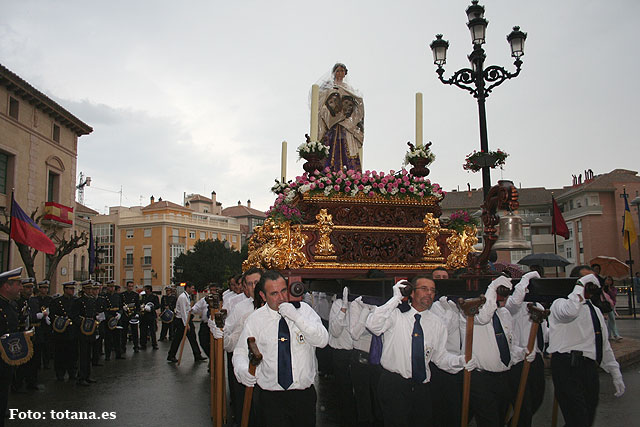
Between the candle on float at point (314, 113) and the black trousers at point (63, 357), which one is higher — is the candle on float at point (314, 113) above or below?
above

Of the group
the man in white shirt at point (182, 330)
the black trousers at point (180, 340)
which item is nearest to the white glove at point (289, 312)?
the man in white shirt at point (182, 330)

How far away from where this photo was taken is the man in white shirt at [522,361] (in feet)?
A: 18.1

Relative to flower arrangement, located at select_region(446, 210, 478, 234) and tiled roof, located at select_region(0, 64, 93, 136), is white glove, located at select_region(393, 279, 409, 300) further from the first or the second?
tiled roof, located at select_region(0, 64, 93, 136)

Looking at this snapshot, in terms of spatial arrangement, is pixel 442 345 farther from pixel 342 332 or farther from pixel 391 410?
pixel 342 332

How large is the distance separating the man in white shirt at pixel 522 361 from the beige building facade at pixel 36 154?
25.2 m

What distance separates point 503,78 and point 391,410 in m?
7.42

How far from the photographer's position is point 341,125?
858cm

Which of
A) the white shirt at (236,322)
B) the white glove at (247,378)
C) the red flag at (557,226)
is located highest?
the red flag at (557,226)

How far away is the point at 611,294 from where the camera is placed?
47.0ft

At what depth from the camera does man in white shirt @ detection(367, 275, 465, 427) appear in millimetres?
4688

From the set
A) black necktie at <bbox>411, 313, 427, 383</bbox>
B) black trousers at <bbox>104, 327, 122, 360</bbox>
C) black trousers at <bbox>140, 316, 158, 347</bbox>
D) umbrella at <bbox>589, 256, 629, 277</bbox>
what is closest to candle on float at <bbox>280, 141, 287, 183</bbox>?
black necktie at <bbox>411, 313, 427, 383</bbox>

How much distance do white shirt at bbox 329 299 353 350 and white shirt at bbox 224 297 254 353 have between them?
122 cm

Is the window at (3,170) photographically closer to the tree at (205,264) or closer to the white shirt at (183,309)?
the white shirt at (183,309)

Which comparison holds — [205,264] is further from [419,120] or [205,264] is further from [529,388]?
[529,388]
